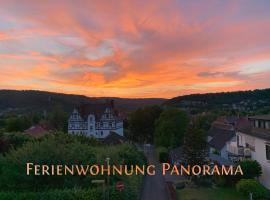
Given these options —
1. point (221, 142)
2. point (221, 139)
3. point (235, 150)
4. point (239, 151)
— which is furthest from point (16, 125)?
point (239, 151)

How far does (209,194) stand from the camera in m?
26.5

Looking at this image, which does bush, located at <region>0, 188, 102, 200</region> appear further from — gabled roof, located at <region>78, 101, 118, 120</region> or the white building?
gabled roof, located at <region>78, 101, 118, 120</region>

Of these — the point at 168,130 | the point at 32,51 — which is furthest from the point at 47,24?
the point at 168,130

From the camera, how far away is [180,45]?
29.6 meters

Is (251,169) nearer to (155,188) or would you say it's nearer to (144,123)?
(155,188)

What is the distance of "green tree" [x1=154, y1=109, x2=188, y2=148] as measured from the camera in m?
53.6

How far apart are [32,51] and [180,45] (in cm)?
1392

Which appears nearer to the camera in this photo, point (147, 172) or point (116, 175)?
point (116, 175)

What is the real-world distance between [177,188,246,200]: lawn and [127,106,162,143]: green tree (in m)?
42.6

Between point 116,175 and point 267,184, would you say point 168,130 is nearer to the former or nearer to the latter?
point 267,184

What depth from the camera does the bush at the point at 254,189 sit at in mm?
22984

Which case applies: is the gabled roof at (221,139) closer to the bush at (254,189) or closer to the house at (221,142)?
the house at (221,142)

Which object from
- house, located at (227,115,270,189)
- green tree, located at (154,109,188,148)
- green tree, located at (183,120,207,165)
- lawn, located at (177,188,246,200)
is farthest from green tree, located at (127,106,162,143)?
lawn, located at (177,188,246,200)

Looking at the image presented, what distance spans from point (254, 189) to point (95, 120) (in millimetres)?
47910
